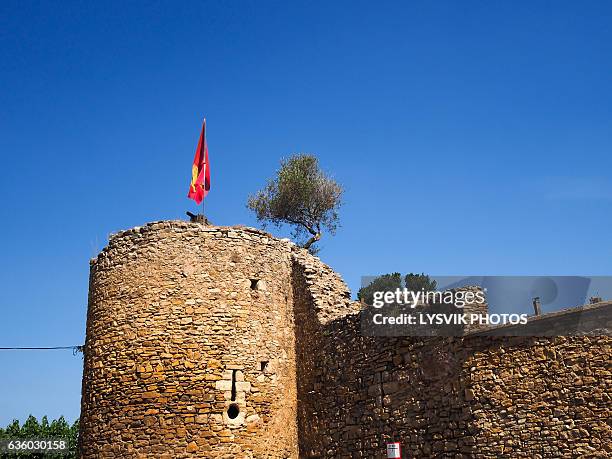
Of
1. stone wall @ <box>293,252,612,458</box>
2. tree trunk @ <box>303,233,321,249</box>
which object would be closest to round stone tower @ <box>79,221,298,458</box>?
stone wall @ <box>293,252,612,458</box>

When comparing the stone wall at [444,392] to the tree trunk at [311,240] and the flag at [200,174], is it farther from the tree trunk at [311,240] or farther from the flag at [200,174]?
the tree trunk at [311,240]

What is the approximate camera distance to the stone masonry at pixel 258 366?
12781 millimetres

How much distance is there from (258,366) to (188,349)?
175cm

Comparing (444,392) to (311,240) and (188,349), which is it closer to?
(188,349)

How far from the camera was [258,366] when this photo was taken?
1562 centimetres

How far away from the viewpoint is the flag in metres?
18.8

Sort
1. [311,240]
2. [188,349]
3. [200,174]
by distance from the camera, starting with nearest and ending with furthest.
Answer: [188,349], [200,174], [311,240]

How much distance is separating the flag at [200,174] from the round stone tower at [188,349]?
2.64m

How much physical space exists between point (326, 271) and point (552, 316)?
715 cm

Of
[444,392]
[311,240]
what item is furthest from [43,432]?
[444,392]

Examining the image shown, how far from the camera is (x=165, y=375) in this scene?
14914mm

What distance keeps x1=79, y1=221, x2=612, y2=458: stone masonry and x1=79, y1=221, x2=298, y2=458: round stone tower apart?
0.09ft

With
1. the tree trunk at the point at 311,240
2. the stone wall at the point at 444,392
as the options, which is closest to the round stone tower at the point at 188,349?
the stone wall at the point at 444,392

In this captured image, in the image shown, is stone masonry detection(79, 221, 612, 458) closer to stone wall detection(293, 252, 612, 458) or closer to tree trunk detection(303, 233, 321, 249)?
stone wall detection(293, 252, 612, 458)
